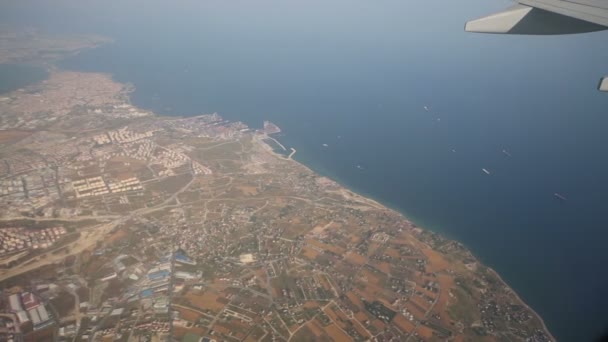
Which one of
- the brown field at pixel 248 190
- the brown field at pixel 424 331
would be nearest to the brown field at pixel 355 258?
the brown field at pixel 424 331

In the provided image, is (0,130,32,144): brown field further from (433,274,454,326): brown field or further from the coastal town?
(433,274,454,326): brown field

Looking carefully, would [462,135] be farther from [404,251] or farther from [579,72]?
[579,72]

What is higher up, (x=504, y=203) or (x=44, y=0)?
(x=44, y=0)

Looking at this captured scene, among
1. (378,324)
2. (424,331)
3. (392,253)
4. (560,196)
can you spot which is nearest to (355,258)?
(392,253)

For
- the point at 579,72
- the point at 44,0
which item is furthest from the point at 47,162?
the point at 44,0

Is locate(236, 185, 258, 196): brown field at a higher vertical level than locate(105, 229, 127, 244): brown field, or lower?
higher

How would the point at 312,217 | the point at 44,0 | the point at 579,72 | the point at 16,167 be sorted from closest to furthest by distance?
1. the point at 312,217
2. the point at 16,167
3. the point at 579,72
4. the point at 44,0

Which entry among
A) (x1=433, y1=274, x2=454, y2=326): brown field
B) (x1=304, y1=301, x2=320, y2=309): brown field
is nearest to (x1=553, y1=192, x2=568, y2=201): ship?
(x1=433, y1=274, x2=454, y2=326): brown field
